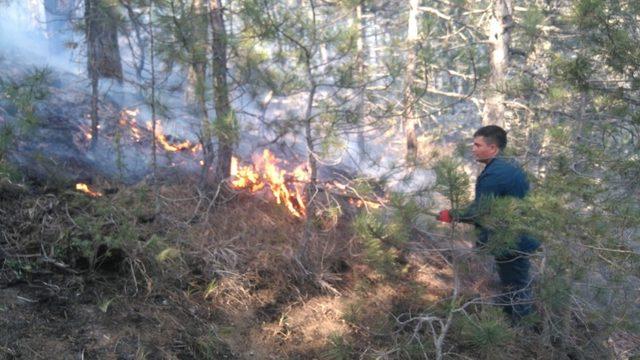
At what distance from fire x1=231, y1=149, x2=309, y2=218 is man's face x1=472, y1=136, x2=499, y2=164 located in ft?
6.81

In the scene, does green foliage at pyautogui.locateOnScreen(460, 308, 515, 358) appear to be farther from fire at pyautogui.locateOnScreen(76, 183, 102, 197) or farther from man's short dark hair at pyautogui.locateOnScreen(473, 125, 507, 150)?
fire at pyautogui.locateOnScreen(76, 183, 102, 197)

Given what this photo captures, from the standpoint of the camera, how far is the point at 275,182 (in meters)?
6.23

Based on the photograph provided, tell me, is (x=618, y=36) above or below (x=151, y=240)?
above

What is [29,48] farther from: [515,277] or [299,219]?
[515,277]

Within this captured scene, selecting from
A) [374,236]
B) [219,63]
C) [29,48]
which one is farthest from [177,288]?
[29,48]

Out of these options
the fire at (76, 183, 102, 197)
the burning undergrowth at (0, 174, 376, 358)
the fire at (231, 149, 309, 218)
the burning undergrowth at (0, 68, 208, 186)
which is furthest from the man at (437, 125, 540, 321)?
the fire at (76, 183, 102, 197)

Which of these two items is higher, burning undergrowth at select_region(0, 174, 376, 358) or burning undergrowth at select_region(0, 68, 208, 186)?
burning undergrowth at select_region(0, 68, 208, 186)

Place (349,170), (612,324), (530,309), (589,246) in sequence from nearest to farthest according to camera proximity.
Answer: (589,246), (612,324), (530,309), (349,170)

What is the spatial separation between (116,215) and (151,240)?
0.66 m

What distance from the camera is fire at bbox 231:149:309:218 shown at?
20.5 ft

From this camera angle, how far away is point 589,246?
3688mm

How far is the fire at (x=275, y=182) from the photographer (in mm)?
6238

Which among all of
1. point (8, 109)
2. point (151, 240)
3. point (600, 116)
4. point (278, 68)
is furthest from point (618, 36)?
point (8, 109)

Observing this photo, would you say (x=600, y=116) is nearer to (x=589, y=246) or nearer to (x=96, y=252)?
(x=589, y=246)
